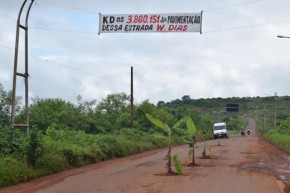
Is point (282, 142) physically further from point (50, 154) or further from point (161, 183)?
point (161, 183)

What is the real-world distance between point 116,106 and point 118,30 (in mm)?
77834

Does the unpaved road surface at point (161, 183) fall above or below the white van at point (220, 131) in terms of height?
below

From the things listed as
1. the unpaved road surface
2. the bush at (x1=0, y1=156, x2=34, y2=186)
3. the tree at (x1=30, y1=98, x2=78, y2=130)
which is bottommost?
the unpaved road surface

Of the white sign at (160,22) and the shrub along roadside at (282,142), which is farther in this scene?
the shrub along roadside at (282,142)

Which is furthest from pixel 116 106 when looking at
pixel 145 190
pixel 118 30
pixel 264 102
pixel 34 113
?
pixel 145 190

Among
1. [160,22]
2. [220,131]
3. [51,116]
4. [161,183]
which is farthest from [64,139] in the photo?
[220,131]

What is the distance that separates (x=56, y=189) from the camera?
13961 mm

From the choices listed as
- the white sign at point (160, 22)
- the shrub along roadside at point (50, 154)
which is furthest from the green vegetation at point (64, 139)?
the white sign at point (160, 22)

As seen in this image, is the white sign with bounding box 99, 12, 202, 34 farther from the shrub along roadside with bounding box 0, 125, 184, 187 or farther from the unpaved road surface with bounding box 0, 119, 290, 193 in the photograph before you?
the unpaved road surface with bounding box 0, 119, 290, 193

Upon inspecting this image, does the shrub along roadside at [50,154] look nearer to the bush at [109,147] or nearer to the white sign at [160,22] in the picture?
the bush at [109,147]

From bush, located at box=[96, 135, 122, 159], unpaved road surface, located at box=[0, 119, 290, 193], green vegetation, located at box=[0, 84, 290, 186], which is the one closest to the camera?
unpaved road surface, located at box=[0, 119, 290, 193]

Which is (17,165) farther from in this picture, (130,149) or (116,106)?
(116,106)

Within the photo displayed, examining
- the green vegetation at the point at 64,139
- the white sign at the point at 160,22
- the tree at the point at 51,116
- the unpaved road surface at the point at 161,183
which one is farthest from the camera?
the tree at the point at 51,116

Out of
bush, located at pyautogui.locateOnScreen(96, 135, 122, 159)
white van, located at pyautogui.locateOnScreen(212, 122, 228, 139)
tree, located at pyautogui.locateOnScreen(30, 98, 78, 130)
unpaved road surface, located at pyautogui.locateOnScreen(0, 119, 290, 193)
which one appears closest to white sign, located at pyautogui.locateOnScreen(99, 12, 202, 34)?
unpaved road surface, located at pyautogui.locateOnScreen(0, 119, 290, 193)
